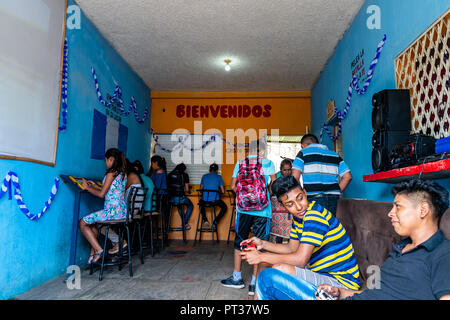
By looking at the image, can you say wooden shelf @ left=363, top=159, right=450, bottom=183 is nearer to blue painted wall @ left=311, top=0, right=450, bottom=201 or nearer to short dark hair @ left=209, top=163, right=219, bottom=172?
blue painted wall @ left=311, top=0, right=450, bottom=201

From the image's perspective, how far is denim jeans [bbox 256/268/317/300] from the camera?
1428mm

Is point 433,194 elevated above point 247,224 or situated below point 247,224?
above

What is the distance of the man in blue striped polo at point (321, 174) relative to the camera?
3.10m

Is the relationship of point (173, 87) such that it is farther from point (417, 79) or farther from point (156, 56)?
point (417, 79)

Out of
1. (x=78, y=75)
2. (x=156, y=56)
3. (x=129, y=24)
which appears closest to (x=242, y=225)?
(x=78, y=75)

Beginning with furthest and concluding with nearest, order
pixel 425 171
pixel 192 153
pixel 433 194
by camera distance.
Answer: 1. pixel 192 153
2. pixel 425 171
3. pixel 433 194

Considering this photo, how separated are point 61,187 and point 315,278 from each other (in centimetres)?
301

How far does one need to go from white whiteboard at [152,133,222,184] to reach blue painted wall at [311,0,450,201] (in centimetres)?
264

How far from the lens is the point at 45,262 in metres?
3.13

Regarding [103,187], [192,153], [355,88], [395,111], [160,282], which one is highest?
[355,88]

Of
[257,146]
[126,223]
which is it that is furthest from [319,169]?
[126,223]

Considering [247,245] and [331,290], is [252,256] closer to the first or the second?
[247,245]

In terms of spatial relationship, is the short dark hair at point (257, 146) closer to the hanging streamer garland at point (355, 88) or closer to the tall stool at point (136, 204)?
the hanging streamer garland at point (355, 88)

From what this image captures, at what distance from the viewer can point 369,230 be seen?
2283 mm
